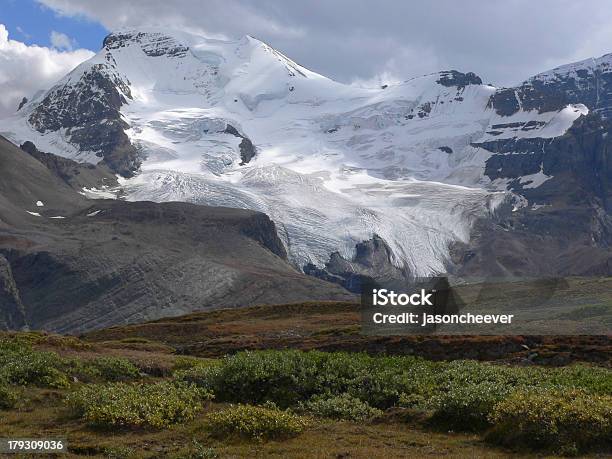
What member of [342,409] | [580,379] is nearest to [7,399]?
[342,409]

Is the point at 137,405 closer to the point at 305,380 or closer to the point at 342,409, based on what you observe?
the point at 305,380

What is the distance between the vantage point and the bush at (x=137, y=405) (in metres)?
24.7

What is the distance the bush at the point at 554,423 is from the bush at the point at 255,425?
5.59 m

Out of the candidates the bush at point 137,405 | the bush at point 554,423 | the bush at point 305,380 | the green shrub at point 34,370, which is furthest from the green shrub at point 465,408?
the green shrub at point 34,370

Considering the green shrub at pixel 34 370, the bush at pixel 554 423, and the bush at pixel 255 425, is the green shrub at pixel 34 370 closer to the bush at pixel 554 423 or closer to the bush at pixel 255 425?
the bush at pixel 255 425

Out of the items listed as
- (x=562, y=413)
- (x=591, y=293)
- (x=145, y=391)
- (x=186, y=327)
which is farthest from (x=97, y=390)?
(x=186, y=327)

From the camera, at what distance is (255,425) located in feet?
76.5

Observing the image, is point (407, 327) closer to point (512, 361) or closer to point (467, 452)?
point (512, 361)

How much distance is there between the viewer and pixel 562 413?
22.3 m

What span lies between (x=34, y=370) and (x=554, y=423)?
19.4 m

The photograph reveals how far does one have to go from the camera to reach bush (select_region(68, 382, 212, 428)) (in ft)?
80.9

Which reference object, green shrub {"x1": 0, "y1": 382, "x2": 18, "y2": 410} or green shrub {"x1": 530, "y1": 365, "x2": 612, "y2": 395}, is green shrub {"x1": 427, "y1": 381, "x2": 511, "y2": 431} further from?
green shrub {"x1": 0, "y1": 382, "x2": 18, "y2": 410}

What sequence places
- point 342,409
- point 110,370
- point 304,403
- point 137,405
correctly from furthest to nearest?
1. point 110,370
2. point 304,403
3. point 342,409
4. point 137,405

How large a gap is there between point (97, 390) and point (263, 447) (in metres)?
8.25
